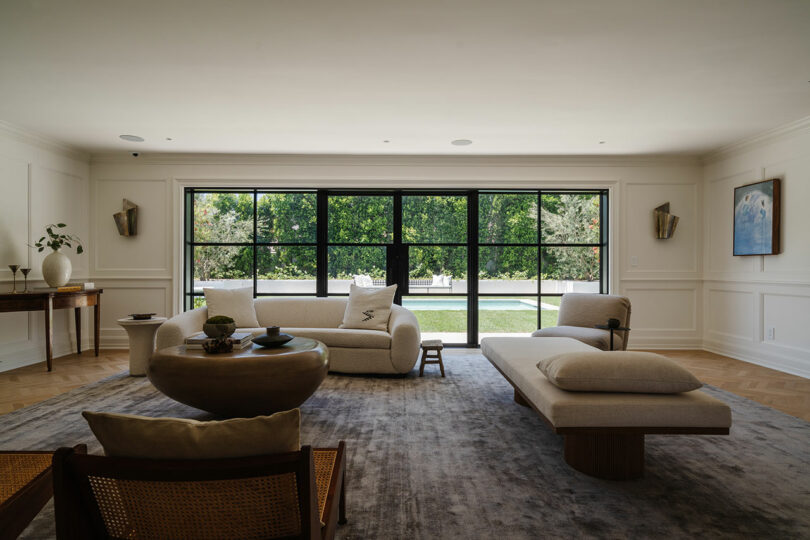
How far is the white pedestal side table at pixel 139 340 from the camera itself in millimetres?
4266

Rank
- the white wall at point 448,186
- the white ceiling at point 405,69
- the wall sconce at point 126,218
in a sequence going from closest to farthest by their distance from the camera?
the white ceiling at point 405,69 < the wall sconce at point 126,218 < the white wall at point 448,186

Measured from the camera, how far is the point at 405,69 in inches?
124

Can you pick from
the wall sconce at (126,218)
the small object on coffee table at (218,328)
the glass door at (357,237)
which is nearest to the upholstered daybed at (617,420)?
the small object on coffee table at (218,328)

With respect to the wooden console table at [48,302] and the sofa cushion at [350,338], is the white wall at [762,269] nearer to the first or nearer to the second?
the sofa cushion at [350,338]

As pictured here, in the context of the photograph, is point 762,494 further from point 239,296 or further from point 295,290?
point 295,290

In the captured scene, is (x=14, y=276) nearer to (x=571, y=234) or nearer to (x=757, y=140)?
(x=571, y=234)

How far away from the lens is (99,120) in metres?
4.30

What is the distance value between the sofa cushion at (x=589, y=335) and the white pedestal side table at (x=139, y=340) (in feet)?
12.5

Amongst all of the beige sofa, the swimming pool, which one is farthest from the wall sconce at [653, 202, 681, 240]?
the beige sofa

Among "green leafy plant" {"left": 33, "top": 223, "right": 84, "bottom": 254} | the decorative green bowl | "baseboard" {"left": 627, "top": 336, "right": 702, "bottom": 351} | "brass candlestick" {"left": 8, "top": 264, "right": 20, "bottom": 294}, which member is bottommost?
"baseboard" {"left": 627, "top": 336, "right": 702, "bottom": 351}

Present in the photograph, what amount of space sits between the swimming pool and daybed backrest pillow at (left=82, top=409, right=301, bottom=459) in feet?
16.0

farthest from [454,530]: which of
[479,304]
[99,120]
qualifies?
[99,120]

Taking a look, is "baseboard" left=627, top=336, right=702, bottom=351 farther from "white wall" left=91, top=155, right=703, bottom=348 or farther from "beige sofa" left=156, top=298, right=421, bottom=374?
"beige sofa" left=156, top=298, right=421, bottom=374

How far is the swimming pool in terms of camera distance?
5.86 metres
